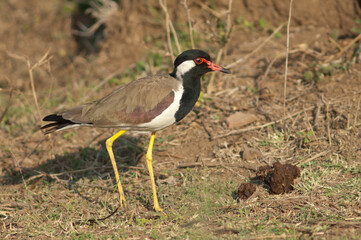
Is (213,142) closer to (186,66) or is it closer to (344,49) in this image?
(186,66)

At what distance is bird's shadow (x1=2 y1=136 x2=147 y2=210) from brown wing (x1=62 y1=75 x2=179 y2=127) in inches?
31.2

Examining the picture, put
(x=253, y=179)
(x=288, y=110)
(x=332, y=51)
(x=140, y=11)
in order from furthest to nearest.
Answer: (x=140, y=11) → (x=332, y=51) → (x=288, y=110) → (x=253, y=179)

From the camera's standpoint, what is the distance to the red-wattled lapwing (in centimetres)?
426

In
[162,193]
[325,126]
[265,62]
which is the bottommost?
[162,193]

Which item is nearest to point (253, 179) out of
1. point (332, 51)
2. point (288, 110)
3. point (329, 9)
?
point (288, 110)

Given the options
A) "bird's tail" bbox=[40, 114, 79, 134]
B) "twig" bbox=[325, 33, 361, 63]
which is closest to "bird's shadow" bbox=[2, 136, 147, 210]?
"bird's tail" bbox=[40, 114, 79, 134]

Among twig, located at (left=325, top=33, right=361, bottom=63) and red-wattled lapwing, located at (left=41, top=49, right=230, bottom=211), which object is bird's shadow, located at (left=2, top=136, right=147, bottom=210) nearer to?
red-wattled lapwing, located at (left=41, top=49, right=230, bottom=211)

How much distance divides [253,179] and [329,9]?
3554 millimetres

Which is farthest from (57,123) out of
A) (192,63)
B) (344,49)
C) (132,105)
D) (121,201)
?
(344,49)

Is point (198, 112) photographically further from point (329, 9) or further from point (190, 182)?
point (329, 9)

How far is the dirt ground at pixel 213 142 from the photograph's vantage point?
12.8 ft

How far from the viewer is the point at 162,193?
4.64 m

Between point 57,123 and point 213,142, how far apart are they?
6.35ft

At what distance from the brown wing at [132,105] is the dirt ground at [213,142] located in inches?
34.3
